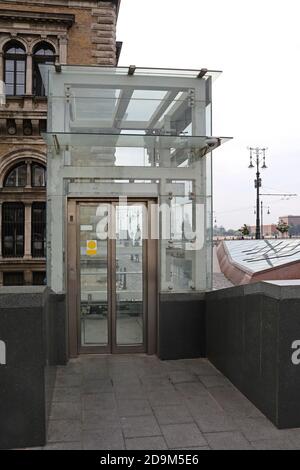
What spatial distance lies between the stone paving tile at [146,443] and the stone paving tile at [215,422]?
18.2 inches

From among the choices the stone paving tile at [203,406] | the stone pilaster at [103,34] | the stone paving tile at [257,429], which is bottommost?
the stone paving tile at [203,406]

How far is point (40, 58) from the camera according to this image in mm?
21234

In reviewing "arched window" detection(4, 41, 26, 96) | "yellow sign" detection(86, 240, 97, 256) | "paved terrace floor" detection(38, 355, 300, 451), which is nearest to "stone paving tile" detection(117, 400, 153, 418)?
"paved terrace floor" detection(38, 355, 300, 451)

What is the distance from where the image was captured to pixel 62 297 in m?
6.15

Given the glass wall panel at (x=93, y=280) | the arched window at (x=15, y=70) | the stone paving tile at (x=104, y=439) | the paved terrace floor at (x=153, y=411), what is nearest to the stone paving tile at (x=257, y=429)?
the paved terrace floor at (x=153, y=411)

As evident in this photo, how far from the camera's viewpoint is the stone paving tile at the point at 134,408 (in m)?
4.32

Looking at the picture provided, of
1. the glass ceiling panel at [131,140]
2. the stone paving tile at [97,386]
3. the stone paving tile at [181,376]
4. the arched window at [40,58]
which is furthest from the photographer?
the arched window at [40,58]

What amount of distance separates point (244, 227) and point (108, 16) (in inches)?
1701

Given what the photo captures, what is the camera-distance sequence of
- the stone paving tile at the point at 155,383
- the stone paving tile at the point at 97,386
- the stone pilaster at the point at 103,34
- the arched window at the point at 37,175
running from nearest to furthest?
the stone paving tile at the point at 97,386
the stone paving tile at the point at 155,383
the stone pilaster at the point at 103,34
the arched window at the point at 37,175

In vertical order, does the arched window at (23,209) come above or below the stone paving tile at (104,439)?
above

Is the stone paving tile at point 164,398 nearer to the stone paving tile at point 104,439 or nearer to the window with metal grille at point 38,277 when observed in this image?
the stone paving tile at point 104,439

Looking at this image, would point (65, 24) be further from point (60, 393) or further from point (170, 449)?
point (170, 449)

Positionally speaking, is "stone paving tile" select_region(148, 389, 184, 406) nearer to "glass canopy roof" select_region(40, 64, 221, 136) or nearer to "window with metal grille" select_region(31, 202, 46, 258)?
"glass canopy roof" select_region(40, 64, 221, 136)
